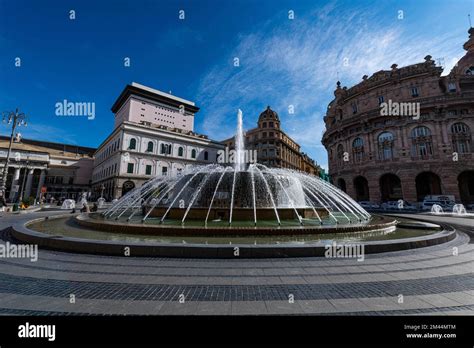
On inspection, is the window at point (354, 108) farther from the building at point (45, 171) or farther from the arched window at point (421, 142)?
the building at point (45, 171)

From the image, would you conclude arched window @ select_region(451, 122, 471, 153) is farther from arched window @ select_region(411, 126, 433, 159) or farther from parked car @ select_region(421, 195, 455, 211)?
parked car @ select_region(421, 195, 455, 211)

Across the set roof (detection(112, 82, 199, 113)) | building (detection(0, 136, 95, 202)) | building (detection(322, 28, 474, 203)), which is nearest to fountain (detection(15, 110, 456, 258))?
building (detection(322, 28, 474, 203))

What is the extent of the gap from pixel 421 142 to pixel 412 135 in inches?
63.2

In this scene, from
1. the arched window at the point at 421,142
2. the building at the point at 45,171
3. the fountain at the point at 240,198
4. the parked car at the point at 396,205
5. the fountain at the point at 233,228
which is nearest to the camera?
the fountain at the point at 233,228

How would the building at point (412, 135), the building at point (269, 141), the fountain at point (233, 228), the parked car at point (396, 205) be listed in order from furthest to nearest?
the building at point (269, 141)
the building at point (412, 135)
the parked car at point (396, 205)
the fountain at point (233, 228)

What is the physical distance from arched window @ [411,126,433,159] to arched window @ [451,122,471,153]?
285 cm

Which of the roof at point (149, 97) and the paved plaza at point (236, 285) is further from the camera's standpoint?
the roof at point (149, 97)

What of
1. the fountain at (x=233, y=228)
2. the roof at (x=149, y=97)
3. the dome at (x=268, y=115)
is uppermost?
the roof at (x=149, y=97)

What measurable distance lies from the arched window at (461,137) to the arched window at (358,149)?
38.3 ft

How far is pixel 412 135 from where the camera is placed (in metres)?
33.2

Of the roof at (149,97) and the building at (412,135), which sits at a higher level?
the roof at (149,97)

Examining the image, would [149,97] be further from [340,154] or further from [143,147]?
[340,154]

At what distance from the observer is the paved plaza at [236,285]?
10.4ft

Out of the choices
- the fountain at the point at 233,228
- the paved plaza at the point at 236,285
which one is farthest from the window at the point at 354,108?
the paved plaza at the point at 236,285
